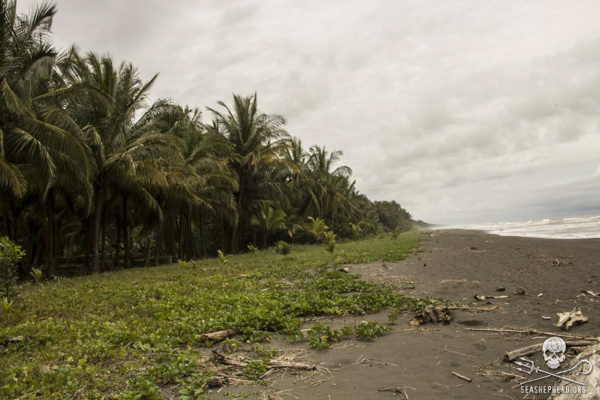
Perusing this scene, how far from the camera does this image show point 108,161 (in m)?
12.7

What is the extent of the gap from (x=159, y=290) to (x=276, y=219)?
47.4ft

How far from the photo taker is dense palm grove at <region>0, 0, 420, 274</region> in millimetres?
10039

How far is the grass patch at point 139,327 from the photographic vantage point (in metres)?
3.57

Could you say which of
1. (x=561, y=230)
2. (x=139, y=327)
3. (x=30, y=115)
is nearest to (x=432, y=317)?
(x=139, y=327)

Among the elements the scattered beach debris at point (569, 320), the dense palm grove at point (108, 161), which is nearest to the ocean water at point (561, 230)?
the dense palm grove at point (108, 161)

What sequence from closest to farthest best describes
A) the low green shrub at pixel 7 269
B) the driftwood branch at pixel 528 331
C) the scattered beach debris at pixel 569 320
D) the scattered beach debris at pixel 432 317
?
1. the driftwood branch at pixel 528 331
2. the scattered beach debris at pixel 569 320
3. the scattered beach debris at pixel 432 317
4. the low green shrub at pixel 7 269

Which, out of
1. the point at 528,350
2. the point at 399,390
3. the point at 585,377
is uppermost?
the point at 585,377

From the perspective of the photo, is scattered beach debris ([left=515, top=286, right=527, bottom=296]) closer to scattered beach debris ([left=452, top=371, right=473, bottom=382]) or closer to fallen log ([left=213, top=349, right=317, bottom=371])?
scattered beach debris ([left=452, top=371, right=473, bottom=382])

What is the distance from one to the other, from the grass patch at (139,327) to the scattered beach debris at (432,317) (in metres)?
0.58

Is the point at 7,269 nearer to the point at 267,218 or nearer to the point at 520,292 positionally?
the point at 520,292

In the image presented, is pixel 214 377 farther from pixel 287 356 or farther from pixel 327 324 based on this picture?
pixel 327 324

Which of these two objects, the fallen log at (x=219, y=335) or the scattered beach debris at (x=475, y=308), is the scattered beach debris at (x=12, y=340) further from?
the scattered beach debris at (x=475, y=308)

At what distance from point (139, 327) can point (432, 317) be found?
4.24 meters

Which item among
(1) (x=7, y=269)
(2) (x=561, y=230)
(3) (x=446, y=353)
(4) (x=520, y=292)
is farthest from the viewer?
(2) (x=561, y=230)
